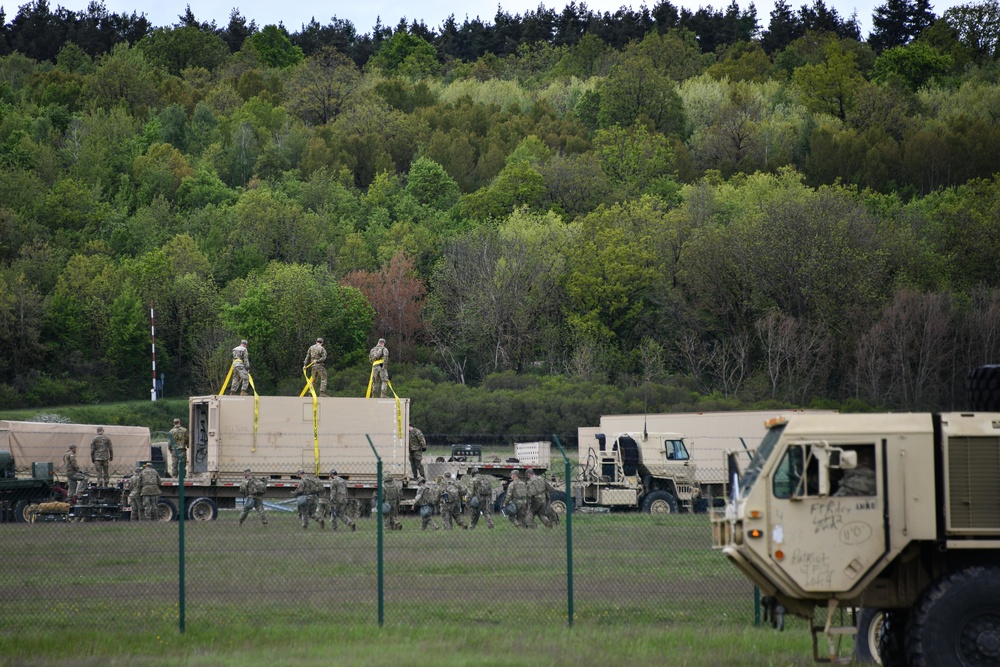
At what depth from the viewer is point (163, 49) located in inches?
6201

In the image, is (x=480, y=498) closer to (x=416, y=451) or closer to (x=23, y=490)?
(x=416, y=451)

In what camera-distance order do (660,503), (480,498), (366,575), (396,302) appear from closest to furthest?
(366,575) → (480,498) → (660,503) → (396,302)

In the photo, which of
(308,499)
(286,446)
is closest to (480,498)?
(308,499)

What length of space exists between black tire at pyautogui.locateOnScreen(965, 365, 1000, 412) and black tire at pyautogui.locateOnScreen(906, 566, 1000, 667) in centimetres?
227

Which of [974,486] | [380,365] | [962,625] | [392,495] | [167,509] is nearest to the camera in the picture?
[962,625]

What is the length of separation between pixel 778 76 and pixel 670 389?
8791 cm

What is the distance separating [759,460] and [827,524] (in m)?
0.87

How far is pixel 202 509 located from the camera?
95.1 ft

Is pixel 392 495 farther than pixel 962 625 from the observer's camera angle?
Yes

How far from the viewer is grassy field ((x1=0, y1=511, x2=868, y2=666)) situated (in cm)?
1279

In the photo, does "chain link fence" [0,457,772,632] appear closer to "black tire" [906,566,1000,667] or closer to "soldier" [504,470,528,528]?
"soldier" [504,470,528,528]

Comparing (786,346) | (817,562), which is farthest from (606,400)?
(817,562)

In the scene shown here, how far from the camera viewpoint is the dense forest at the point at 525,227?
61938 millimetres

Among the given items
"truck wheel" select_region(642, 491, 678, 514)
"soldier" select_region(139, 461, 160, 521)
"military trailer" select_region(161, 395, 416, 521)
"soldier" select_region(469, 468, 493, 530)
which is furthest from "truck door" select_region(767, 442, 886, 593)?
"truck wheel" select_region(642, 491, 678, 514)
